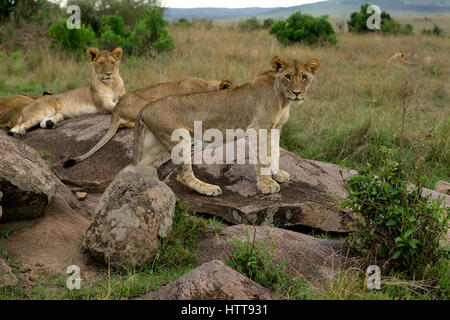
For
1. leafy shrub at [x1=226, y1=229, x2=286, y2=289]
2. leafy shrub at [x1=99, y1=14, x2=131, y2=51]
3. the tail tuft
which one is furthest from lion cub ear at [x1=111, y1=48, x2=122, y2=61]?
leafy shrub at [x1=99, y1=14, x2=131, y2=51]

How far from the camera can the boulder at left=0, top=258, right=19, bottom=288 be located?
3316 mm

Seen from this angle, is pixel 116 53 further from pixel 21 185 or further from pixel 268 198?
pixel 21 185

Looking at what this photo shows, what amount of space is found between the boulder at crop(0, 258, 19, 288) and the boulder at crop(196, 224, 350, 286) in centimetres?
134

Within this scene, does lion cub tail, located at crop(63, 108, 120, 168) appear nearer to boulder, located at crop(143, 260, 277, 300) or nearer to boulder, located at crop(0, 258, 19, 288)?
boulder, located at crop(0, 258, 19, 288)

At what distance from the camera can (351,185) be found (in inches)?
156

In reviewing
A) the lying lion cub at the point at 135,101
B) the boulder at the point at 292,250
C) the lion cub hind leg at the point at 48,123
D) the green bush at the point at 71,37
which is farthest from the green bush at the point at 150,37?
the boulder at the point at 292,250

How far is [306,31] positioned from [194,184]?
13484mm

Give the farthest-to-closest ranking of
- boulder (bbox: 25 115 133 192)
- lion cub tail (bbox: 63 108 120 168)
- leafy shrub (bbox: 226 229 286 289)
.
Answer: lion cub tail (bbox: 63 108 120 168), boulder (bbox: 25 115 133 192), leafy shrub (bbox: 226 229 286 289)

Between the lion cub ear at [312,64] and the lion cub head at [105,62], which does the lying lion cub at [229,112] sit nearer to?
the lion cub ear at [312,64]
